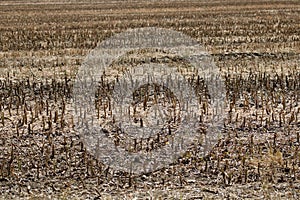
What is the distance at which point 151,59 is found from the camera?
39.7 ft

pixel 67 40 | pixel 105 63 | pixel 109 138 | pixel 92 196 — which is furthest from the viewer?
pixel 67 40

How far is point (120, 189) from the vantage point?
5.39 meters

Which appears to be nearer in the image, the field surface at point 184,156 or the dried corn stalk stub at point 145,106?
the field surface at point 184,156

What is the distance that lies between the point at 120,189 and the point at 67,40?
1062cm

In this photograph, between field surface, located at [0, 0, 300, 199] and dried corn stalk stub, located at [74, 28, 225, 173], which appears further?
dried corn stalk stub, located at [74, 28, 225, 173]

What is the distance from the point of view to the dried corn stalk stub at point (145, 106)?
6355 millimetres

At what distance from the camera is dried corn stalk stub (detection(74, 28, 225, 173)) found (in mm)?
6355

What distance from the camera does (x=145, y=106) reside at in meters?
8.10

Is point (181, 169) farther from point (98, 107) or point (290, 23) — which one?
point (290, 23)

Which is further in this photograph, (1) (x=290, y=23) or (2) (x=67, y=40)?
(1) (x=290, y=23)

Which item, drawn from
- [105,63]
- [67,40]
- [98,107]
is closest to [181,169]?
[98,107]

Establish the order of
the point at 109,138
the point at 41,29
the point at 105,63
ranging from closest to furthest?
the point at 109,138 < the point at 105,63 < the point at 41,29

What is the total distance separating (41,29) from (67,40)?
294cm

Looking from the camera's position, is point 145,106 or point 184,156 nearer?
point 184,156
